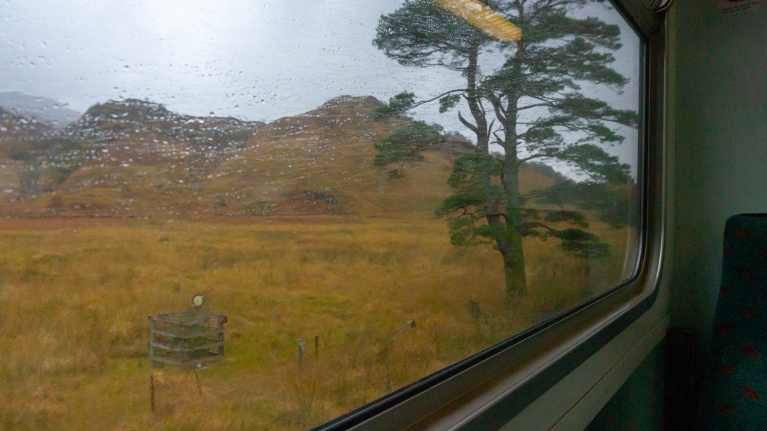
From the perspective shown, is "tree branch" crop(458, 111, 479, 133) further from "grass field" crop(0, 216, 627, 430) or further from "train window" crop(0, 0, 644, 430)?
"grass field" crop(0, 216, 627, 430)

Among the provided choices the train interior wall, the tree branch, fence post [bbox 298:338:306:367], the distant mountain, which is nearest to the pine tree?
the tree branch

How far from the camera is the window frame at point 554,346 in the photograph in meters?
0.73

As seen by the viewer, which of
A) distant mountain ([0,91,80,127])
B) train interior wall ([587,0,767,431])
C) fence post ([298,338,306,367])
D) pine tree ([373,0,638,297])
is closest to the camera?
distant mountain ([0,91,80,127])

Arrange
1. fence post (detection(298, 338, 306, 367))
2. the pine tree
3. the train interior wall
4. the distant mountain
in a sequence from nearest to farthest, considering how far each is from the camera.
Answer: the distant mountain, fence post (detection(298, 338, 306, 367)), the pine tree, the train interior wall

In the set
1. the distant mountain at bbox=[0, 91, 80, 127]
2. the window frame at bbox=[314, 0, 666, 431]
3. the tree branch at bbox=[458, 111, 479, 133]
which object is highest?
the tree branch at bbox=[458, 111, 479, 133]

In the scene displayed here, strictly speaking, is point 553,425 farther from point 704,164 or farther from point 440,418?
point 704,164

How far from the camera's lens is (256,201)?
0.60 meters

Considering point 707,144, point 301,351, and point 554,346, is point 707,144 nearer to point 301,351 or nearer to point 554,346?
point 554,346

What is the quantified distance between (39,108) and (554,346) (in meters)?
1.15

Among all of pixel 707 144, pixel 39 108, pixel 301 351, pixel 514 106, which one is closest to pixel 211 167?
pixel 39 108

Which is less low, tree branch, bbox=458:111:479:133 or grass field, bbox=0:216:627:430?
tree branch, bbox=458:111:479:133

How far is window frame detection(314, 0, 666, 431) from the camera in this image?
0.73 metres

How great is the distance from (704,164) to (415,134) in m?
1.97

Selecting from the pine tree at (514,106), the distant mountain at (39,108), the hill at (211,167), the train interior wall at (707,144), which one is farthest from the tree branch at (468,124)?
the train interior wall at (707,144)
